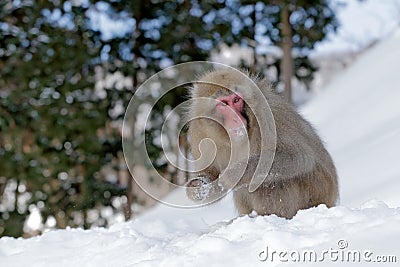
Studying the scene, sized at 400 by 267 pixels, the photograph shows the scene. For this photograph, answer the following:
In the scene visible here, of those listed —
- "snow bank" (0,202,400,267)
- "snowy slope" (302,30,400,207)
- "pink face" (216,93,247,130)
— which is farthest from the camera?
"snowy slope" (302,30,400,207)

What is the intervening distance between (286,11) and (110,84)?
1.99 meters

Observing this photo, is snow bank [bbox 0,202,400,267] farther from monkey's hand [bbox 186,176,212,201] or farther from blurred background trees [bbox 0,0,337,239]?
blurred background trees [bbox 0,0,337,239]

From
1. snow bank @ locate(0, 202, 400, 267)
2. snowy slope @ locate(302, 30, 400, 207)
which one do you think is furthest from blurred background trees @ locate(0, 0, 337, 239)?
snow bank @ locate(0, 202, 400, 267)

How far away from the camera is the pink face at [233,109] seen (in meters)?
3.16

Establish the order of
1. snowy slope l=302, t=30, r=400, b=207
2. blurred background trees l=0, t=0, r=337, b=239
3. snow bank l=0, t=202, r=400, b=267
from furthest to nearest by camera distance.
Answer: blurred background trees l=0, t=0, r=337, b=239, snowy slope l=302, t=30, r=400, b=207, snow bank l=0, t=202, r=400, b=267

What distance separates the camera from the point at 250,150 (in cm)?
322

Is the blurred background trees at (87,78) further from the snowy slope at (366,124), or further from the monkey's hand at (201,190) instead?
the monkey's hand at (201,190)

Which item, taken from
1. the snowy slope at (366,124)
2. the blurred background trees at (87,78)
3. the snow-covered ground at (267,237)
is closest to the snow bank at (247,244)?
the snow-covered ground at (267,237)

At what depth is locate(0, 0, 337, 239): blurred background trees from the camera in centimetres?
684

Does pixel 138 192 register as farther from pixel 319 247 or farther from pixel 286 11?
pixel 319 247

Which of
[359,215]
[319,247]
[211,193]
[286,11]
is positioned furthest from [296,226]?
[286,11]

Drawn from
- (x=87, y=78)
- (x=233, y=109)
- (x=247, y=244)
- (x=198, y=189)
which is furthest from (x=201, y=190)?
(x=87, y=78)

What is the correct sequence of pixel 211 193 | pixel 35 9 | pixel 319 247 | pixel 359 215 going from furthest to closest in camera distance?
pixel 35 9, pixel 211 193, pixel 359 215, pixel 319 247

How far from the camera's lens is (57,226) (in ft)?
23.8
